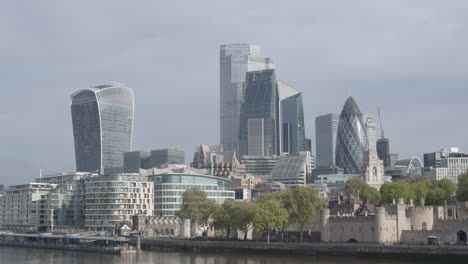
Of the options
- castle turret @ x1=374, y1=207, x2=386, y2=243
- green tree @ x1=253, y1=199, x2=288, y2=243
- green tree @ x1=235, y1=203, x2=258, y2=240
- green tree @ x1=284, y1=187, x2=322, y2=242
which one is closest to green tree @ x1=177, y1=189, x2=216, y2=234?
green tree @ x1=235, y1=203, x2=258, y2=240

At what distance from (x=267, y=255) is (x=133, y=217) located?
67.8 meters

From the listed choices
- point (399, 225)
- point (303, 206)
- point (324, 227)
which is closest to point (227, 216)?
point (303, 206)

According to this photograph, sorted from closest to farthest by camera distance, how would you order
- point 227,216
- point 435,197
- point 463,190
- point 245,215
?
1. point 245,215
2. point 227,216
3. point 463,190
4. point 435,197

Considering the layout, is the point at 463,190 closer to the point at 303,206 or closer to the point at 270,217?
the point at 303,206

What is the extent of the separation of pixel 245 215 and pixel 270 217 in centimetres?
863

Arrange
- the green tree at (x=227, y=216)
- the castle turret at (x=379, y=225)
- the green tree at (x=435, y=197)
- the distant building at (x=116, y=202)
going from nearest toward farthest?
the castle turret at (x=379, y=225) < the green tree at (x=227, y=216) < the green tree at (x=435, y=197) < the distant building at (x=116, y=202)

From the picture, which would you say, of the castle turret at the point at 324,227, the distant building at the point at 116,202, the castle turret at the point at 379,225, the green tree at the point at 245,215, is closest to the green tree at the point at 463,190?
the castle turret at the point at 324,227

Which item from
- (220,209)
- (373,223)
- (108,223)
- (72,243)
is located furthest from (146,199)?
(373,223)

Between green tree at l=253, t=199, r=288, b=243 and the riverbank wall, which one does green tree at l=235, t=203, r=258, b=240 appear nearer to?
green tree at l=253, t=199, r=288, b=243

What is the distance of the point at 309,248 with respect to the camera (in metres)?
123

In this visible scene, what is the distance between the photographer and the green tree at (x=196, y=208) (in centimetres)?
16312

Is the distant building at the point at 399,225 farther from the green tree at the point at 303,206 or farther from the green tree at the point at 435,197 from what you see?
the green tree at the point at 435,197

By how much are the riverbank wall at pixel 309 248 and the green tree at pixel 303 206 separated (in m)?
7.96

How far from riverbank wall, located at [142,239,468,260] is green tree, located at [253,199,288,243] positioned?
11.3 ft
